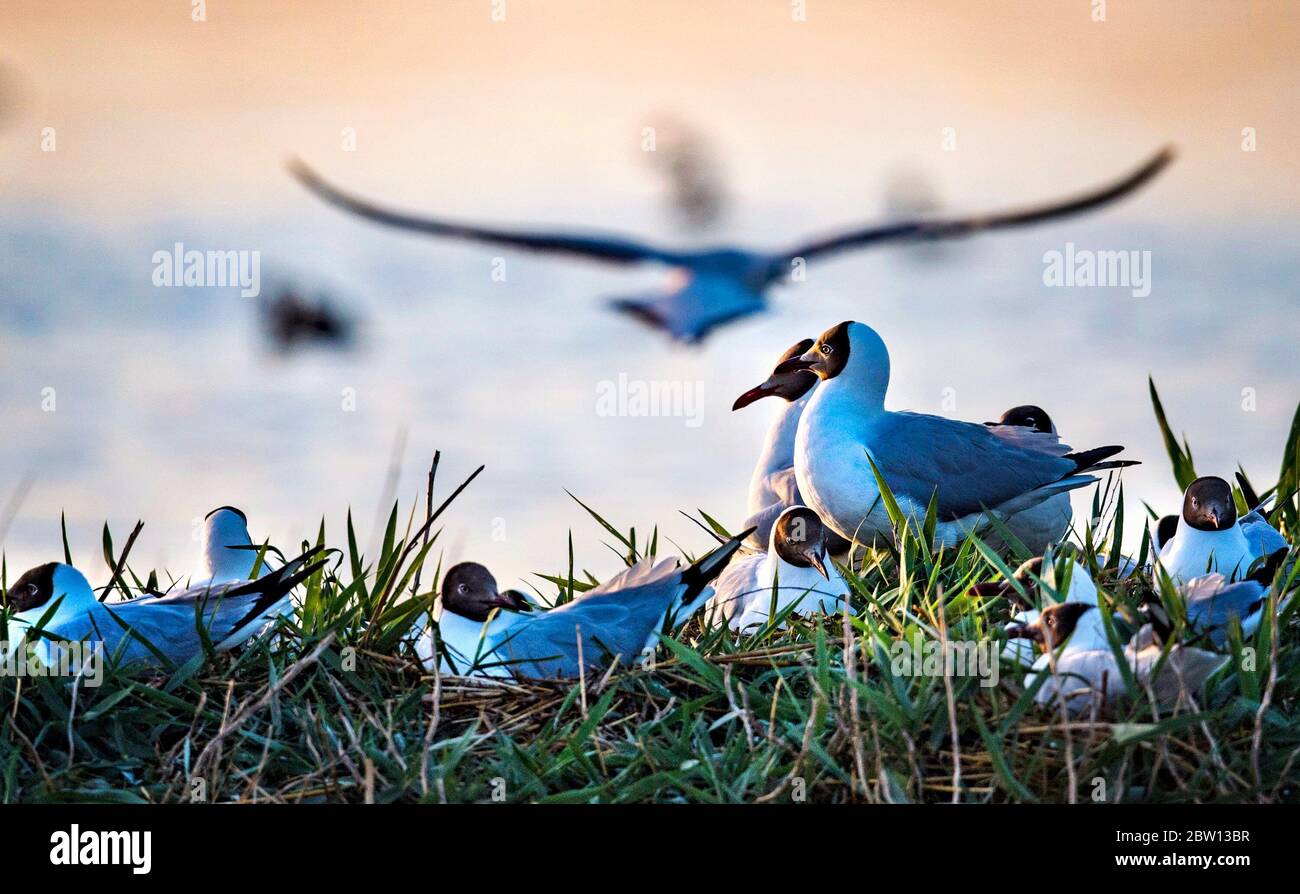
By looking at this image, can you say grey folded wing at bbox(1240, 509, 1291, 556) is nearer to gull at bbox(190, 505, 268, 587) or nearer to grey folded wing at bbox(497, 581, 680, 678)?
grey folded wing at bbox(497, 581, 680, 678)

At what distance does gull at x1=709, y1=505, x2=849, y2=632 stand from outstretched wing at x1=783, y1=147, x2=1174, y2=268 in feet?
19.9

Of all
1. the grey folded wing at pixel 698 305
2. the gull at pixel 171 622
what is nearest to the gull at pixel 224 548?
the gull at pixel 171 622

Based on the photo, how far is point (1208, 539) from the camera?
5707 mm

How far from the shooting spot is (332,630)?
15.4ft

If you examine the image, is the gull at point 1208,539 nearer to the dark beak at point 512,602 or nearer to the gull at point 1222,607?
the gull at point 1222,607

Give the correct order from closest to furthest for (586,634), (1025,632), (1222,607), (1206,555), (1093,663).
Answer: (1093,663) < (1025,632) < (1222,607) < (586,634) < (1206,555)

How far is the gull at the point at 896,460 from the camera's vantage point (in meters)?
6.52

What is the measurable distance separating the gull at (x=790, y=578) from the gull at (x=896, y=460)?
0.24 metres

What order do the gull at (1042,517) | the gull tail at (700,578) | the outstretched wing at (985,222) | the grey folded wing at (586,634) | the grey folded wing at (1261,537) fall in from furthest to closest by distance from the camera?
the outstretched wing at (985,222) → the gull at (1042,517) → the grey folded wing at (1261,537) → the gull tail at (700,578) → the grey folded wing at (586,634)

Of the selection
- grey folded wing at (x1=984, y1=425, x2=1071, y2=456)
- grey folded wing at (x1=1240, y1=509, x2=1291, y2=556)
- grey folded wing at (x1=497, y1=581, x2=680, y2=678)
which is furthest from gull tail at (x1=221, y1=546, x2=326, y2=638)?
grey folded wing at (x1=1240, y1=509, x2=1291, y2=556)

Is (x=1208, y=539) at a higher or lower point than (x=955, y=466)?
lower

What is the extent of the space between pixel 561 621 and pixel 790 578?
1440 mm

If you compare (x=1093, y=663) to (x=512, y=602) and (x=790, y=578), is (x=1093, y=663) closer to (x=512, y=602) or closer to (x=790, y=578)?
(x=512, y=602)

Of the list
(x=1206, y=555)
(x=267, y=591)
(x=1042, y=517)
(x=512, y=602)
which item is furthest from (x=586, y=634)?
(x=1042, y=517)
